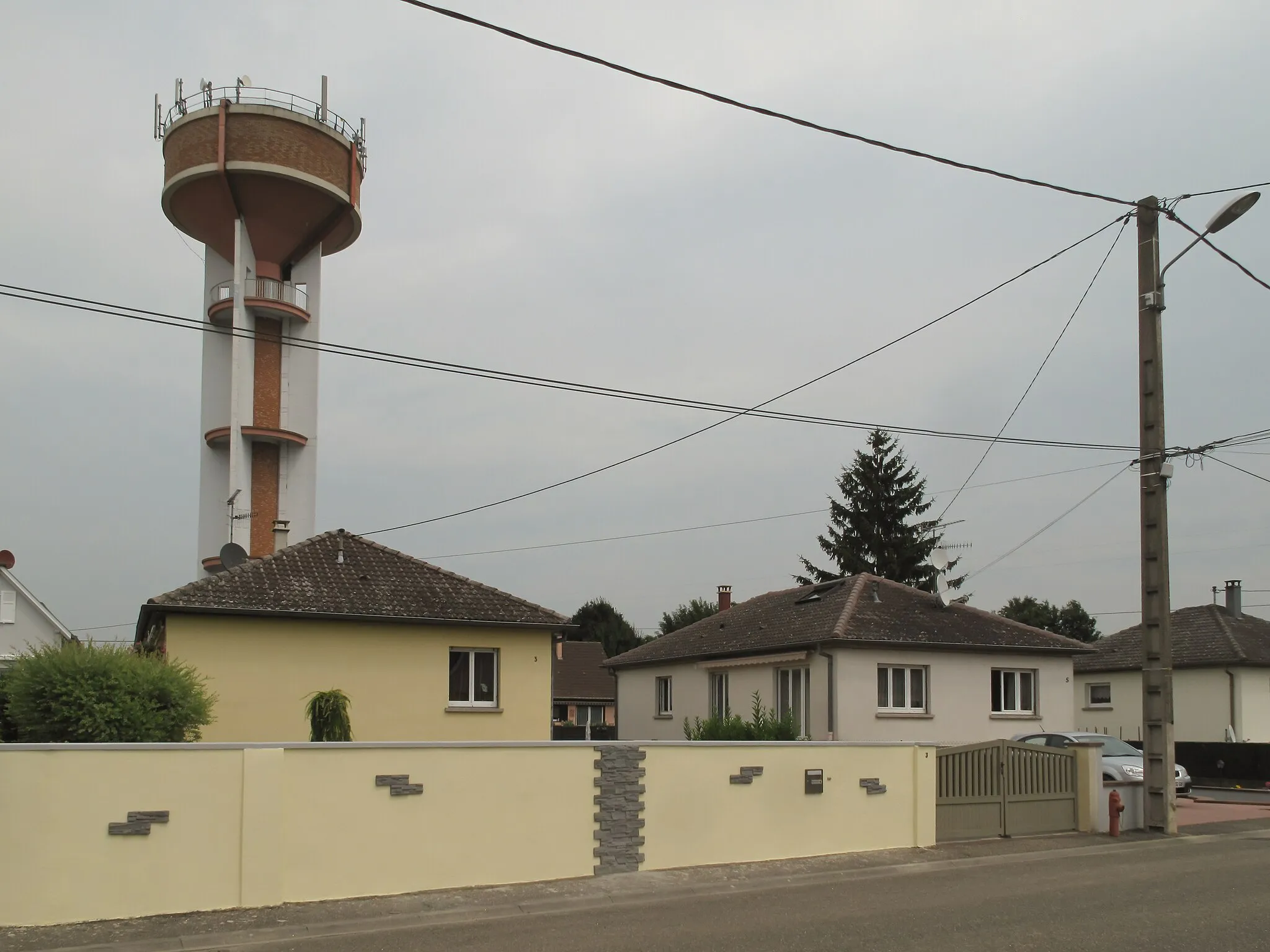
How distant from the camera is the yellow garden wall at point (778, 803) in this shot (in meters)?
13.0

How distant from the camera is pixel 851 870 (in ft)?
43.7

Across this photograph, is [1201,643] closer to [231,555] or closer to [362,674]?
[362,674]

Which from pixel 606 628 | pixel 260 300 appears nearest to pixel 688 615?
pixel 606 628

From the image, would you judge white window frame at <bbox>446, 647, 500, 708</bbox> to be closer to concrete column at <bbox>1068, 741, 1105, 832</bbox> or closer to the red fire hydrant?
concrete column at <bbox>1068, 741, 1105, 832</bbox>

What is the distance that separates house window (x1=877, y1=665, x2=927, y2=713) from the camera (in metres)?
25.0

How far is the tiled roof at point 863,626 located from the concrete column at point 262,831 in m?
15.4

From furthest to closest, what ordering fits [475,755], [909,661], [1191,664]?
1. [1191,664]
2. [909,661]
3. [475,755]

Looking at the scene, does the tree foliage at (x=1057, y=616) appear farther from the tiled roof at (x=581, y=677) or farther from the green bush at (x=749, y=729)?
the green bush at (x=749, y=729)

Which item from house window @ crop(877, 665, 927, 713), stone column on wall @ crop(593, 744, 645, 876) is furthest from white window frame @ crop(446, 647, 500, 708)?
house window @ crop(877, 665, 927, 713)

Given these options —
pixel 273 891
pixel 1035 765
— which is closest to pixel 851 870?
pixel 1035 765

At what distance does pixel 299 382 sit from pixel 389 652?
1704cm

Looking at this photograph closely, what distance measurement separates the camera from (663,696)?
104 ft

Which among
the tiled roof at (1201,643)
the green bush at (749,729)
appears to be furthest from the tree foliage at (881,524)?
the green bush at (749,729)

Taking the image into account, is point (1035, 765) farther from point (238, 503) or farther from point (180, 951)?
point (238, 503)
